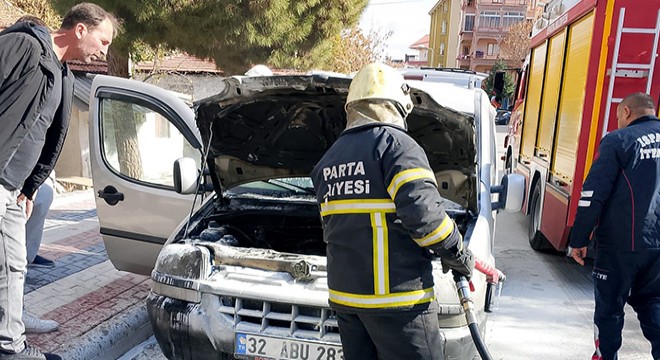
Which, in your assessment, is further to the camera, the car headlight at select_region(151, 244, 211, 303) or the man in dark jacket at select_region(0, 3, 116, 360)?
the car headlight at select_region(151, 244, 211, 303)

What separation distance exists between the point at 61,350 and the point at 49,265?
201 centimetres

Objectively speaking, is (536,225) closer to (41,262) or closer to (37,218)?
(37,218)

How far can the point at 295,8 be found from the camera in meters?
7.57

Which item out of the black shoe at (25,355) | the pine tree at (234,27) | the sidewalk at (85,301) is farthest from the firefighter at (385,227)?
the pine tree at (234,27)

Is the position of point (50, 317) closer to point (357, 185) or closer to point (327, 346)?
point (327, 346)

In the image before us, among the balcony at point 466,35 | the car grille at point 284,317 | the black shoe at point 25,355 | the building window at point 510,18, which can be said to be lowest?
the black shoe at point 25,355

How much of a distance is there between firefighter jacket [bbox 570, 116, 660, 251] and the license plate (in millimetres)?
1952

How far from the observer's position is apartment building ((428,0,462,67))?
62.1 metres

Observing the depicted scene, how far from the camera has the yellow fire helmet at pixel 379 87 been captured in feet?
6.92

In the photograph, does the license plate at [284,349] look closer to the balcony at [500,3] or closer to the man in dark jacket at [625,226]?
the man in dark jacket at [625,226]

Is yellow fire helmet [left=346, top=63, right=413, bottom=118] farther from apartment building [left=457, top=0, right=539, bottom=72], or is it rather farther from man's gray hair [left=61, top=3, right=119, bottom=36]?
apartment building [left=457, top=0, right=539, bottom=72]

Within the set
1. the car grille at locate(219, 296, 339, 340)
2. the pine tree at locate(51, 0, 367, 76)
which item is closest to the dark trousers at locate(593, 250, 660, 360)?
the car grille at locate(219, 296, 339, 340)

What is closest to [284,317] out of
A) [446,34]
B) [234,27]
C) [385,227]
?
[385,227]

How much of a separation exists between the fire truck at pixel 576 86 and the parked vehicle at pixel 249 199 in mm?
1462
